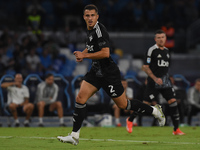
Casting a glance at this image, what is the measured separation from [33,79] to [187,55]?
32.0ft

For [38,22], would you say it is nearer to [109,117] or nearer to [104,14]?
[104,14]

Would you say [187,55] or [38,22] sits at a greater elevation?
[38,22]

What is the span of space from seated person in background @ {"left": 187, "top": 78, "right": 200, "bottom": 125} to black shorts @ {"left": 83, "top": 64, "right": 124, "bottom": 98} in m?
7.57

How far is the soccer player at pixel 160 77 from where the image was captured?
11.1 m

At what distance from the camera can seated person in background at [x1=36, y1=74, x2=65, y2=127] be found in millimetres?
14922

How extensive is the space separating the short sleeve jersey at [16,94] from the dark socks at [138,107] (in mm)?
6633

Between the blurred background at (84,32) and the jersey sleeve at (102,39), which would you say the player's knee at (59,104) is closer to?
the blurred background at (84,32)

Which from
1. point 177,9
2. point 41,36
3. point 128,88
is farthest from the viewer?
point 177,9

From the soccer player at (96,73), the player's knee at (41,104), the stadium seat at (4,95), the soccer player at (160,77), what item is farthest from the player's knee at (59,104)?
the soccer player at (96,73)

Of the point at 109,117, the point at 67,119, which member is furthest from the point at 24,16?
the point at 109,117

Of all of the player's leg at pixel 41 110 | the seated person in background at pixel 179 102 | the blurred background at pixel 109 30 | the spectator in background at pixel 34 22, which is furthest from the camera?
the spectator in background at pixel 34 22

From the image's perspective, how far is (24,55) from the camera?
18.5 m

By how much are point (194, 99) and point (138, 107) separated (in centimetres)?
721

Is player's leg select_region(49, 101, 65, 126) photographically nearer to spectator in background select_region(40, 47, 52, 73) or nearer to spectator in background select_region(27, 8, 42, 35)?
spectator in background select_region(40, 47, 52, 73)
